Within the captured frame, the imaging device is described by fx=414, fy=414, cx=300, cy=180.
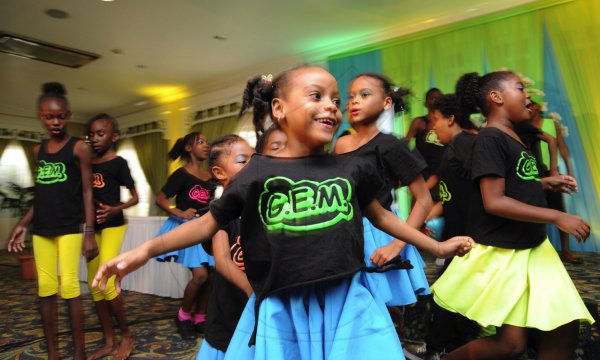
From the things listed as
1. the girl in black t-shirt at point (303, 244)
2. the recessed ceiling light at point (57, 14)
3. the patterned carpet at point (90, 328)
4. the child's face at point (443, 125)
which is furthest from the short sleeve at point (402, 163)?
the recessed ceiling light at point (57, 14)

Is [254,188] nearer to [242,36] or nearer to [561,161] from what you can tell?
[561,161]

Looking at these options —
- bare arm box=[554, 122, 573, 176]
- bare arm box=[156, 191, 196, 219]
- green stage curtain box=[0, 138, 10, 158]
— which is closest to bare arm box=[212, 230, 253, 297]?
green stage curtain box=[0, 138, 10, 158]

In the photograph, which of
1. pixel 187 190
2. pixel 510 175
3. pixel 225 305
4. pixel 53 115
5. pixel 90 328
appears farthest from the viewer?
pixel 187 190

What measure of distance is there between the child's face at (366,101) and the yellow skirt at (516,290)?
0.52 m

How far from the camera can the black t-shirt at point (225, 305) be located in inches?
41.7

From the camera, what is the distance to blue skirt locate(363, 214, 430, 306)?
1157mm

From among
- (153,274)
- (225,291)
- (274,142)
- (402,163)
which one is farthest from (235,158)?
(153,274)

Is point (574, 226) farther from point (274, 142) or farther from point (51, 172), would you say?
point (51, 172)

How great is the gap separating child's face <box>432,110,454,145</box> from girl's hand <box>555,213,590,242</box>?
34.7 inches

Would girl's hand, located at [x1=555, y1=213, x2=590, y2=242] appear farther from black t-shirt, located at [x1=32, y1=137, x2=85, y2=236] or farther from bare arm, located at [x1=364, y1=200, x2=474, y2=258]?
black t-shirt, located at [x1=32, y1=137, x2=85, y2=236]

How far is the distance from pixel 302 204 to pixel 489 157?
27.6 inches

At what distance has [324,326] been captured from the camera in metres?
0.74

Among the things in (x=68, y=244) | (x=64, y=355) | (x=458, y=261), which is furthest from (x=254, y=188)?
(x=64, y=355)

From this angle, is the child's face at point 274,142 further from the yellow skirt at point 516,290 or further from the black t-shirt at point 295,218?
the yellow skirt at point 516,290
